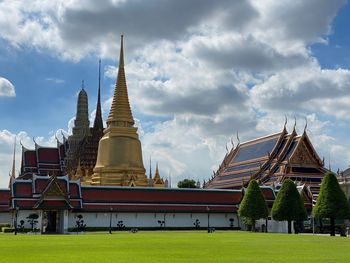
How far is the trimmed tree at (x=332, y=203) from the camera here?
168 ft

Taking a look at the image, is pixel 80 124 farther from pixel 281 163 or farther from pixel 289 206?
pixel 289 206

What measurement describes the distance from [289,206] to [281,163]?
29.2 m

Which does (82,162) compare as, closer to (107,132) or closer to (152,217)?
(107,132)

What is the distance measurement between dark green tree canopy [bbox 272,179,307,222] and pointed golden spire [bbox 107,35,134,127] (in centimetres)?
3953

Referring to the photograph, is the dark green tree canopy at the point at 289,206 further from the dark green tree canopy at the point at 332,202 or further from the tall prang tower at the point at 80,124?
the tall prang tower at the point at 80,124

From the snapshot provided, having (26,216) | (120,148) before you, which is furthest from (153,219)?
(120,148)

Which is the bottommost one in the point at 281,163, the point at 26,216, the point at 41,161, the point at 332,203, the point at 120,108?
the point at 26,216

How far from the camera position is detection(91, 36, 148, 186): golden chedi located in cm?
8662

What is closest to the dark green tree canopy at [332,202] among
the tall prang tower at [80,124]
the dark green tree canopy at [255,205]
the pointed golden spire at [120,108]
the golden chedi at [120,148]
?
the dark green tree canopy at [255,205]

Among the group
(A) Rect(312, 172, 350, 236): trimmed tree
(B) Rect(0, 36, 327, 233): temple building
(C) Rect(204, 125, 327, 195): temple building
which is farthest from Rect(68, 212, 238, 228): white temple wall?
(A) Rect(312, 172, 350, 236): trimmed tree

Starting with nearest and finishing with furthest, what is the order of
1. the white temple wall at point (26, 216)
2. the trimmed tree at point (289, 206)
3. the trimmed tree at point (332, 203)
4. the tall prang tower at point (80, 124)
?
the trimmed tree at point (332, 203) → the trimmed tree at point (289, 206) → the white temple wall at point (26, 216) → the tall prang tower at point (80, 124)

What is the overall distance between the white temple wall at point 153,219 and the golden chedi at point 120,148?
17.7 metres

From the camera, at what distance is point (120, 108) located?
90.6 m

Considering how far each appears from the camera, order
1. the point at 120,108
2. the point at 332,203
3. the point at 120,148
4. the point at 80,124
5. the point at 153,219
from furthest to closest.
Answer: the point at 80,124 < the point at 120,108 < the point at 120,148 < the point at 153,219 < the point at 332,203
